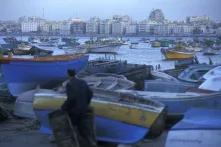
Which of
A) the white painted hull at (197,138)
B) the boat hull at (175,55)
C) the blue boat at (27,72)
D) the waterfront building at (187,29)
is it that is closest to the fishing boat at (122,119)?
the white painted hull at (197,138)

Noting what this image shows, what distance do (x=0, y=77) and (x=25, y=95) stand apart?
7448 millimetres

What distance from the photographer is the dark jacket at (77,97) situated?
9.34 meters

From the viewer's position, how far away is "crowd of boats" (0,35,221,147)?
27.6ft

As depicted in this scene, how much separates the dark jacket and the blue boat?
10100 mm

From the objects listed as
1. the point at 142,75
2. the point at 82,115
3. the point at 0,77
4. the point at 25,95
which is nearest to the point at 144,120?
the point at 82,115

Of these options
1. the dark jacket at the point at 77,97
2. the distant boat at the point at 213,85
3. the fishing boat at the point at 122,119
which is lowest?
the fishing boat at the point at 122,119

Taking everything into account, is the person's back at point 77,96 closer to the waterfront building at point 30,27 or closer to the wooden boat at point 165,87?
the wooden boat at point 165,87

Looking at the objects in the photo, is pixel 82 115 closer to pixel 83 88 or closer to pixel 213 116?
pixel 83 88

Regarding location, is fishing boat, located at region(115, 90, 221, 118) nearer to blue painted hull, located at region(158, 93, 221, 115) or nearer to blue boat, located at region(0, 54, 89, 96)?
blue painted hull, located at region(158, 93, 221, 115)

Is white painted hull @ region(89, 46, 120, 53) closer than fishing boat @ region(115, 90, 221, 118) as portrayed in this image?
No

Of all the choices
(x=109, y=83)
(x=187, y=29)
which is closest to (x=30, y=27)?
(x=187, y=29)

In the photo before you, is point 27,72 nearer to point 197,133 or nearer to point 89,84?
point 89,84

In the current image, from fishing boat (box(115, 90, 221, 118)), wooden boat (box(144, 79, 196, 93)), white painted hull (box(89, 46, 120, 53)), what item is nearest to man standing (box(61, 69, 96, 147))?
fishing boat (box(115, 90, 221, 118))

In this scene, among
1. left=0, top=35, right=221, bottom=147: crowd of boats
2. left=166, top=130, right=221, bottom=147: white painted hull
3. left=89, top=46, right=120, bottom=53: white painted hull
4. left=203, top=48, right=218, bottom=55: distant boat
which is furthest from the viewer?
left=203, top=48, right=218, bottom=55: distant boat
